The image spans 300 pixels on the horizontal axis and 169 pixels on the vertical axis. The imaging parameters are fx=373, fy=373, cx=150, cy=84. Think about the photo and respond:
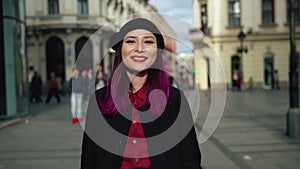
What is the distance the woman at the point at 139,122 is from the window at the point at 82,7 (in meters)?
34.7

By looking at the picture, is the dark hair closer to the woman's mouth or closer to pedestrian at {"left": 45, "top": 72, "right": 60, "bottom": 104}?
the woman's mouth

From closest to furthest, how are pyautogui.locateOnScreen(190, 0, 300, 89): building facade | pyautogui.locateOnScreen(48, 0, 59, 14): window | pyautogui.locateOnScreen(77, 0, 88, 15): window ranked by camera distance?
pyautogui.locateOnScreen(190, 0, 300, 89): building facade < pyautogui.locateOnScreen(48, 0, 59, 14): window < pyautogui.locateOnScreen(77, 0, 88, 15): window

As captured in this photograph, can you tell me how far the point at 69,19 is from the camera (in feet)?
→ 113

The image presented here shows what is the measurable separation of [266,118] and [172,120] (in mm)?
10425

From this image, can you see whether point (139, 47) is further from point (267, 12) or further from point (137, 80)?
point (267, 12)

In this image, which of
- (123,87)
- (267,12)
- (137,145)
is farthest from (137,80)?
(267,12)

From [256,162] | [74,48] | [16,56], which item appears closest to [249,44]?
[74,48]

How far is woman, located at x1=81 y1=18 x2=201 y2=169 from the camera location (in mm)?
2051


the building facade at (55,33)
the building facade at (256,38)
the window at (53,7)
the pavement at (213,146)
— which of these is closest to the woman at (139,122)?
the pavement at (213,146)

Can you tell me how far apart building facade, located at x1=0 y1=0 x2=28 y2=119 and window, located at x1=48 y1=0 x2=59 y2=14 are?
2267cm

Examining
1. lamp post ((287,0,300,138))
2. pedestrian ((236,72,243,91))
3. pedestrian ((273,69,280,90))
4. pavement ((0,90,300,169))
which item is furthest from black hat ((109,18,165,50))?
pedestrian ((273,69,280,90))

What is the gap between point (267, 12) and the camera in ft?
108

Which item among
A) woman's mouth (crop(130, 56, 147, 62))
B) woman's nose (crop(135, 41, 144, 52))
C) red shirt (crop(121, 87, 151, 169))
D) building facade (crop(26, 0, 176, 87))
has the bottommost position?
red shirt (crop(121, 87, 151, 169))

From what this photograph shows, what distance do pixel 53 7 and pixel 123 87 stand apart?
34.6m
